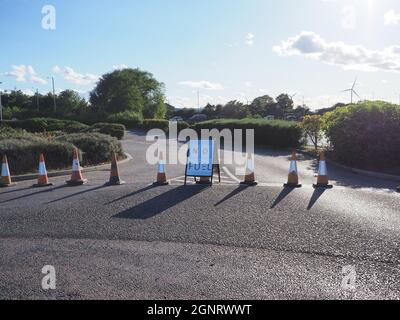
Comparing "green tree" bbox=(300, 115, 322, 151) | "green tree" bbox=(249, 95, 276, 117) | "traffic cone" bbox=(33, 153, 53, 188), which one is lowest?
"traffic cone" bbox=(33, 153, 53, 188)

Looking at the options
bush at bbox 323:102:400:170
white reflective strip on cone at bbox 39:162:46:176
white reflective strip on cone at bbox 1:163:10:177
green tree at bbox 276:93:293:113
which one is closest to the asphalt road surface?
white reflective strip on cone at bbox 39:162:46:176

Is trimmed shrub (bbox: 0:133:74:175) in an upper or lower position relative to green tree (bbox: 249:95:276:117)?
lower

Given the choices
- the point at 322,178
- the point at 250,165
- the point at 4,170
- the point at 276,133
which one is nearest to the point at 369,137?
the point at 322,178

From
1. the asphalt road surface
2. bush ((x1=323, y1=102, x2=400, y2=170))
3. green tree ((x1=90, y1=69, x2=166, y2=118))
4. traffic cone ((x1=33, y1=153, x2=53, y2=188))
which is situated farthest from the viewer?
green tree ((x1=90, y1=69, x2=166, y2=118))

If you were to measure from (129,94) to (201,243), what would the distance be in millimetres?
69571

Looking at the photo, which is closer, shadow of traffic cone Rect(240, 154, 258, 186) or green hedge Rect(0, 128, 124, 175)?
shadow of traffic cone Rect(240, 154, 258, 186)

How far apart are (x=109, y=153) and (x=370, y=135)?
29.7 feet

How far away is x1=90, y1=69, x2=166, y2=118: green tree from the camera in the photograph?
7300cm

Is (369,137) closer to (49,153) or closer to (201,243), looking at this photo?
(49,153)

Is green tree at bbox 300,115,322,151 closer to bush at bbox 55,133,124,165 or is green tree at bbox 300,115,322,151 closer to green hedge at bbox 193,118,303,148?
green hedge at bbox 193,118,303,148

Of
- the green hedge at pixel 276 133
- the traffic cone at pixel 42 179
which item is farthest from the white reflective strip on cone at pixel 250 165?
the green hedge at pixel 276 133

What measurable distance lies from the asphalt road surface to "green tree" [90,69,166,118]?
64412 millimetres

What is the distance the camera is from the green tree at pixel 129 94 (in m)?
73.0
